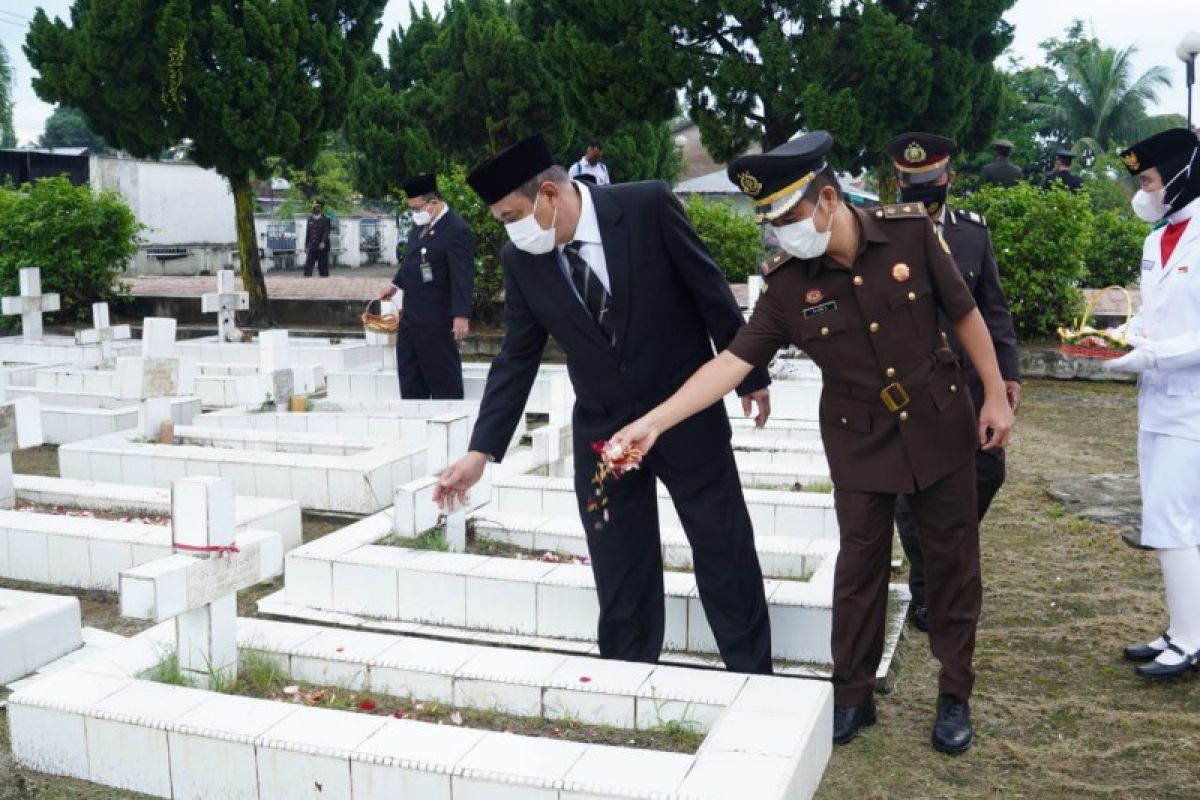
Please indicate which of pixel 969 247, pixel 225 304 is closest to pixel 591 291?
pixel 969 247

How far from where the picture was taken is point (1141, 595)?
17.6 feet

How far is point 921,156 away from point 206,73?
12344 mm

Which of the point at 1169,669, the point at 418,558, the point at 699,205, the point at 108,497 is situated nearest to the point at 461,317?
the point at 108,497

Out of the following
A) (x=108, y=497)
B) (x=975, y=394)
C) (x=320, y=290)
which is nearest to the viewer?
(x=975, y=394)

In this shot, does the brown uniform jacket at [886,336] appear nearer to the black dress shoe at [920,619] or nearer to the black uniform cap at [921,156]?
the black uniform cap at [921,156]

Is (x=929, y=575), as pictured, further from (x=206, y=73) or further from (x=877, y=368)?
(x=206, y=73)

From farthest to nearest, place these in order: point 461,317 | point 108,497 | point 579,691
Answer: point 461,317 < point 108,497 < point 579,691

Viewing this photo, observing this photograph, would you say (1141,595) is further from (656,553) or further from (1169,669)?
(656,553)

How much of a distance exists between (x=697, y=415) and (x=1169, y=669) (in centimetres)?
199

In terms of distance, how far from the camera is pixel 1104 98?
3953 cm

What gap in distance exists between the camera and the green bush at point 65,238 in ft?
53.9

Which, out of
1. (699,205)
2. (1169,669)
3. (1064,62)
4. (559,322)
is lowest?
(1169,669)

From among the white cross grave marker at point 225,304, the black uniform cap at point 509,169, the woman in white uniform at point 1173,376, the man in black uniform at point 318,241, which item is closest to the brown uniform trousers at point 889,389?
the black uniform cap at point 509,169

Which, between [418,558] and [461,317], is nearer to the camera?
[418,558]
